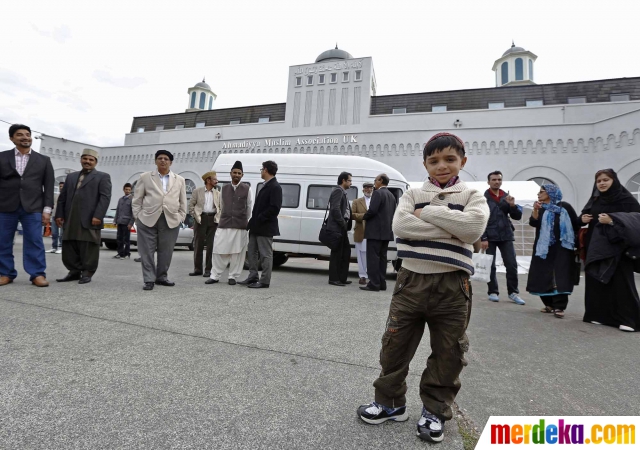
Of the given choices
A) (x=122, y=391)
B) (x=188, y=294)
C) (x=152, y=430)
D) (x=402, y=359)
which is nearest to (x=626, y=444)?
(x=402, y=359)

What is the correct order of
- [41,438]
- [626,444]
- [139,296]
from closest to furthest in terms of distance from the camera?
[41,438] < [626,444] < [139,296]

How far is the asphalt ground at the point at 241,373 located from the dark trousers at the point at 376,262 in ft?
5.34

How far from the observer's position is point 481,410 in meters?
1.85

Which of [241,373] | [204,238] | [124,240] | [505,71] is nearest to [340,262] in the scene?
[204,238]

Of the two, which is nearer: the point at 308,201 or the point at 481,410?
the point at 481,410

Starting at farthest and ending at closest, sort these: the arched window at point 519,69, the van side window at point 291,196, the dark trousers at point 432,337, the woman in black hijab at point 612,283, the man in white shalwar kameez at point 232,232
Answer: the arched window at point 519,69
the van side window at point 291,196
the man in white shalwar kameez at point 232,232
the woman in black hijab at point 612,283
the dark trousers at point 432,337

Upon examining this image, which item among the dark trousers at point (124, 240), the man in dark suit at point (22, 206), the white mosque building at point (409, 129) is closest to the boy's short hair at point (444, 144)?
the man in dark suit at point (22, 206)

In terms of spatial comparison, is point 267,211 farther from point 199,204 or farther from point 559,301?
point 559,301

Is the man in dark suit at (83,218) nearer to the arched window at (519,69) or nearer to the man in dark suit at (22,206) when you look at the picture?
the man in dark suit at (22,206)

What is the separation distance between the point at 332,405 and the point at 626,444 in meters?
1.31

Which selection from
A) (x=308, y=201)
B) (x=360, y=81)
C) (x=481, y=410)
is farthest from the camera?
(x=360, y=81)

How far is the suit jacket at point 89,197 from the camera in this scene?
4.97 meters

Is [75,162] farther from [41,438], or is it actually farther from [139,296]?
[41,438]

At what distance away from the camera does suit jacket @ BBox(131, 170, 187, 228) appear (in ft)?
16.3
